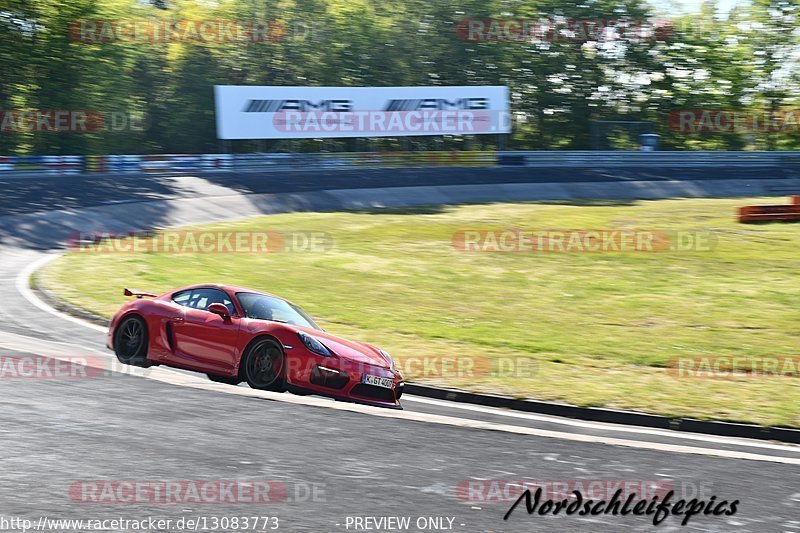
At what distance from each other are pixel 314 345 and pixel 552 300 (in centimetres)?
937

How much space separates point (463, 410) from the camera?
10.7 metres

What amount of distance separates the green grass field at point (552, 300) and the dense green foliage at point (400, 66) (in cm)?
2032

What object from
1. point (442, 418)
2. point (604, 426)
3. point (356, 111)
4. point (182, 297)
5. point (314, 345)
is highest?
point (356, 111)

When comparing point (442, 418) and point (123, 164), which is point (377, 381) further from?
point (123, 164)

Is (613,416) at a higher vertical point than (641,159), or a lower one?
lower

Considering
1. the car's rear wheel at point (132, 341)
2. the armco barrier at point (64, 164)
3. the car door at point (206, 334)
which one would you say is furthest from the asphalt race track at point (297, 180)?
the car door at point (206, 334)

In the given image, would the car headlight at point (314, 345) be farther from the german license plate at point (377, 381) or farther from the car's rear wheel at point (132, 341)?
the car's rear wheel at point (132, 341)

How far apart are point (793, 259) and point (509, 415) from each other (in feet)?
48.0

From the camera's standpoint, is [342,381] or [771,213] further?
[771,213]

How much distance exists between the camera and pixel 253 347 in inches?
391

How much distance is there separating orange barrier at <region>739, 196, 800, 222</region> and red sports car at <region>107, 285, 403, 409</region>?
69.9ft

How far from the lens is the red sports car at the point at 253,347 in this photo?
9.76 m

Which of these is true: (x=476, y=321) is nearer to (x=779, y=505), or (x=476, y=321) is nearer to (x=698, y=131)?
(x=779, y=505)

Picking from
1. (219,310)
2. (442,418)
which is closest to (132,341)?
(219,310)
